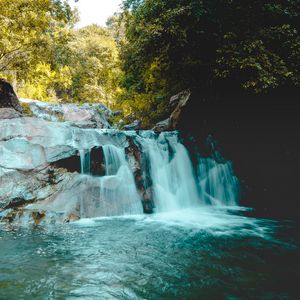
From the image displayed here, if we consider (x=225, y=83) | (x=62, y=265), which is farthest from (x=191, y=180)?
(x=62, y=265)

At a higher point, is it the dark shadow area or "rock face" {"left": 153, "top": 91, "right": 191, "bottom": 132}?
"rock face" {"left": 153, "top": 91, "right": 191, "bottom": 132}

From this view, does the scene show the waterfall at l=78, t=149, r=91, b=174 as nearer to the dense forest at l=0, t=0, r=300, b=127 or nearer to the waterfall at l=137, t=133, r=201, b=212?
the waterfall at l=137, t=133, r=201, b=212

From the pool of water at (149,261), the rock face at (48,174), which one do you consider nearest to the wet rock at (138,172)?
the rock face at (48,174)

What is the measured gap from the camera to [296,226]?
7.25 metres

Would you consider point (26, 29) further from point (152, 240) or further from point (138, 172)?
point (152, 240)

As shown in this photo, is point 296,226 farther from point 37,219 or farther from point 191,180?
point 37,219

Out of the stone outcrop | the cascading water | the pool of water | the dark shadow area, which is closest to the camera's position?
the pool of water

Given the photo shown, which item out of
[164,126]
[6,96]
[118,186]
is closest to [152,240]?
[118,186]

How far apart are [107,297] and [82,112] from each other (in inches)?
634

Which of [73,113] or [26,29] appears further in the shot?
[73,113]

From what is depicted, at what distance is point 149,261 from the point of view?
4.76 meters

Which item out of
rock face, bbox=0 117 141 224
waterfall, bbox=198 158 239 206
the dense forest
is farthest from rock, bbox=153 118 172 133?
rock face, bbox=0 117 141 224

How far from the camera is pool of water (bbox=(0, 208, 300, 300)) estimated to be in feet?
12.4

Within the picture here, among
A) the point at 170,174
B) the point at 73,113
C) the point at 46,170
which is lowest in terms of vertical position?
the point at 170,174
